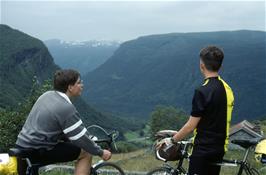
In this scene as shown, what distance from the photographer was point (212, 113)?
19.8 feet

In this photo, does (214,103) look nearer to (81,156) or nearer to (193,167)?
(193,167)

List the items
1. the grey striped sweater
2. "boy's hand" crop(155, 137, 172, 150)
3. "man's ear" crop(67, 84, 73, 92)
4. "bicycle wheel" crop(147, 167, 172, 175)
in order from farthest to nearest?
"bicycle wheel" crop(147, 167, 172, 175), "man's ear" crop(67, 84, 73, 92), "boy's hand" crop(155, 137, 172, 150), the grey striped sweater

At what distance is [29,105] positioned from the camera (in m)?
41.8

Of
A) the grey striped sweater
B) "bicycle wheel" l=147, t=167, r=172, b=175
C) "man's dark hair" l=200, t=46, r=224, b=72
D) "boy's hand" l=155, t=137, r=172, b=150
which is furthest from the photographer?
"bicycle wheel" l=147, t=167, r=172, b=175

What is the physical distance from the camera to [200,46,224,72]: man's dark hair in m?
5.89

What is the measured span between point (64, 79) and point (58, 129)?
65cm

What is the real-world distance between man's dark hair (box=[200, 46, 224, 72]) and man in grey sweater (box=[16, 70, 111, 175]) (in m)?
1.70

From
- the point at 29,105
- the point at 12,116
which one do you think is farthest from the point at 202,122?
the point at 12,116

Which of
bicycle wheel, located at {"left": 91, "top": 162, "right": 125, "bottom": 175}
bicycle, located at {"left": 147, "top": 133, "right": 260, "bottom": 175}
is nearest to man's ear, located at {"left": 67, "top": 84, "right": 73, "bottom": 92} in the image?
bicycle wheel, located at {"left": 91, "top": 162, "right": 125, "bottom": 175}

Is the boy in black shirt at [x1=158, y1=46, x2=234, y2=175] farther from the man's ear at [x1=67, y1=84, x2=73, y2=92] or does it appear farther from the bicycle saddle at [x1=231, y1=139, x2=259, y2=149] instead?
the man's ear at [x1=67, y1=84, x2=73, y2=92]

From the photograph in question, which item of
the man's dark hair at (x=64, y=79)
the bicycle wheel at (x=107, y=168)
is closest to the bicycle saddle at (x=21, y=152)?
the man's dark hair at (x=64, y=79)

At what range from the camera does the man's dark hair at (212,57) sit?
589cm

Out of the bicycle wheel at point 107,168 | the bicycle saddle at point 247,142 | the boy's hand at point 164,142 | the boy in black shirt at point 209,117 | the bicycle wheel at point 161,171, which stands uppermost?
the boy in black shirt at point 209,117

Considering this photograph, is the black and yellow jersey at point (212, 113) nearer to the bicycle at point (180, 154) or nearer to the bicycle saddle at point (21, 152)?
the bicycle at point (180, 154)
